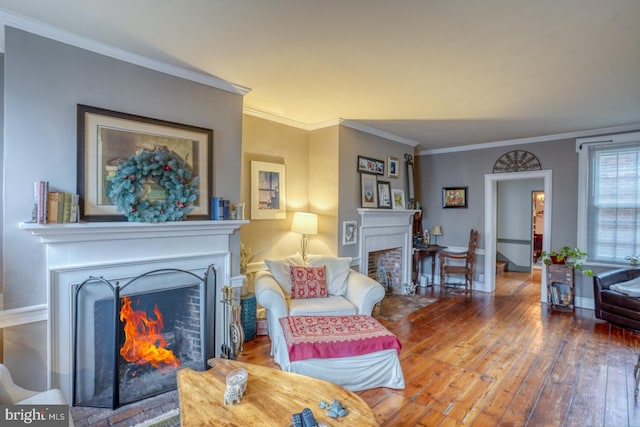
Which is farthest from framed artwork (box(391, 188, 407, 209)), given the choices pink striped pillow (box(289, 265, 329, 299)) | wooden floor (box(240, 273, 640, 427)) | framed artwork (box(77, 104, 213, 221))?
framed artwork (box(77, 104, 213, 221))

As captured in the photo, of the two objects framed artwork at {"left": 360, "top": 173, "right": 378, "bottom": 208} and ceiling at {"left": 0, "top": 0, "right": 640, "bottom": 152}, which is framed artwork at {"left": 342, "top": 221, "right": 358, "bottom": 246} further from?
ceiling at {"left": 0, "top": 0, "right": 640, "bottom": 152}

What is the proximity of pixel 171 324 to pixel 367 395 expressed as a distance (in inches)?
64.9

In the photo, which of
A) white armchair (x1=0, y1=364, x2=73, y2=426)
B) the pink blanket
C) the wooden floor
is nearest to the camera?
white armchair (x1=0, y1=364, x2=73, y2=426)

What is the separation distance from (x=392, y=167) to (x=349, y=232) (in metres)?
1.46

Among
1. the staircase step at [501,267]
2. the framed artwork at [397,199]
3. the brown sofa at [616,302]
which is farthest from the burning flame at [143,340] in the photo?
the staircase step at [501,267]

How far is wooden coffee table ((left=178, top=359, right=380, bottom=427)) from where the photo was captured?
1435mm

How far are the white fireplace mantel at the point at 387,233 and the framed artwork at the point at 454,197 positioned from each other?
3.29 feet

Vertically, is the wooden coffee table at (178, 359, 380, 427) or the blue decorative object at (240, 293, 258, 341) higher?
the wooden coffee table at (178, 359, 380, 427)

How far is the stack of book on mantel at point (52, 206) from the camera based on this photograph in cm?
193

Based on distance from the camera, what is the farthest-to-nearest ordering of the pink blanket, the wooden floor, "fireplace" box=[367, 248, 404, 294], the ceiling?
"fireplace" box=[367, 248, 404, 294] → the pink blanket → the wooden floor → the ceiling

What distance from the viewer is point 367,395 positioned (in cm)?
234

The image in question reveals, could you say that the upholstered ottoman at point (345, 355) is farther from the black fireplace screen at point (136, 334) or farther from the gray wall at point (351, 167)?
the gray wall at point (351, 167)

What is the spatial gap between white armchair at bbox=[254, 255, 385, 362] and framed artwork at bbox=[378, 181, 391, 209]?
4.72ft

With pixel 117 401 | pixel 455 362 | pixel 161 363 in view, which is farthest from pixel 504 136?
pixel 117 401
